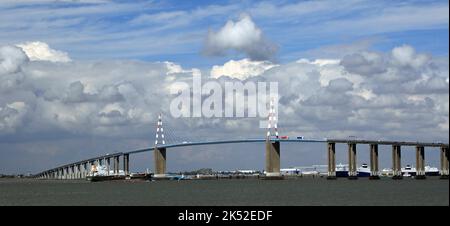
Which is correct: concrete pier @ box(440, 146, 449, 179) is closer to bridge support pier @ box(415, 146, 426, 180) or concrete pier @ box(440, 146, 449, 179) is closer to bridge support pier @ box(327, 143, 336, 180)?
bridge support pier @ box(415, 146, 426, 180)

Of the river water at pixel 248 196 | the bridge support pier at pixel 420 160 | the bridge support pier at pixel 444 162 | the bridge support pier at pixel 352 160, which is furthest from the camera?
the bridge support pier at pixel 352 160

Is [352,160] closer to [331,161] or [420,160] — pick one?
[331,161]

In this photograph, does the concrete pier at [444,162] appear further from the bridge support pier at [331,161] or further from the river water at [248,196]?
the river water at [248,196]

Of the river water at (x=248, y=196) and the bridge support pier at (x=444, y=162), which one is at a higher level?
the bridge support pier at (x=444, y=162)

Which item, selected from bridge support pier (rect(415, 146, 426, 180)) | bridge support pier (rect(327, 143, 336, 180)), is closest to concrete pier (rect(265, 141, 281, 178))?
bridge support pier (rect(327, 143, 336, 180))

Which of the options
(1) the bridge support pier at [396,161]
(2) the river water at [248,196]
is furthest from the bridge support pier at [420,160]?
(2) the river water at [248,196]

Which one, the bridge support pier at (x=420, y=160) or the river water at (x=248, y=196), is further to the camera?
the bridge support pier at (x=420, y=160)
